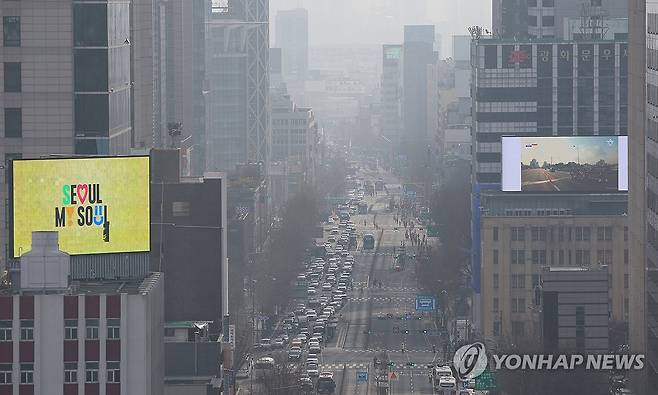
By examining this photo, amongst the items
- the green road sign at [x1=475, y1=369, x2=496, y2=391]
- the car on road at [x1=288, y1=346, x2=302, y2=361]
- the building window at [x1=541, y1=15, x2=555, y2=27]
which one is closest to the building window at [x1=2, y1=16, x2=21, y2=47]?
the green road sign at [x1=475, y1=369, x2=496, y2=391]

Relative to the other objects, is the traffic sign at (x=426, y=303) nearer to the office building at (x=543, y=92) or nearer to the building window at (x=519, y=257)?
the building window at (x=519, y=257)

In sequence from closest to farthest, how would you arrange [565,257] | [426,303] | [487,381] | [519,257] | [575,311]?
[575,311]
[487,381]
[565,257]
[519,257]
[426,303]

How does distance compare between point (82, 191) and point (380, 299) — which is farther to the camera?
point (380, 299)

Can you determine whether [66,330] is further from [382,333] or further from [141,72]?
[382,333]

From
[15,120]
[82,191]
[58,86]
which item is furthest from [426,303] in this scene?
[82,191]

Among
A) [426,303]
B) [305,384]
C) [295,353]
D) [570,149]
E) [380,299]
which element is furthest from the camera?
[380,299]

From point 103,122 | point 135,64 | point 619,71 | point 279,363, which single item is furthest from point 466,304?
point 103,122
